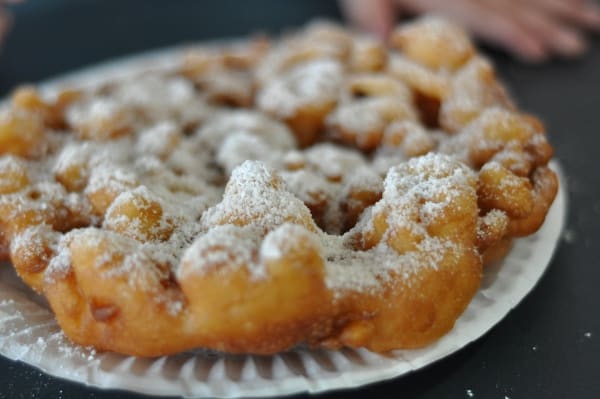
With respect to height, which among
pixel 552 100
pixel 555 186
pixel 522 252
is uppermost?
pixel 555 186

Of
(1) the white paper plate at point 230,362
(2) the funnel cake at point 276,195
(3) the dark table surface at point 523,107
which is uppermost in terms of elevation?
(2) the funnel cake at point 276,195

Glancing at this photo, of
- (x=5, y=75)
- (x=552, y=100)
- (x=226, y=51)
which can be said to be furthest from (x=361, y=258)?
(x=5, y=75)

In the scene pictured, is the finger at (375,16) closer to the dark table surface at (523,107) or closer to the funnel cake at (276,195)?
the dark table surface at (523,107)

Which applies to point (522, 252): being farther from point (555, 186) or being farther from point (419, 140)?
point (419, 140)

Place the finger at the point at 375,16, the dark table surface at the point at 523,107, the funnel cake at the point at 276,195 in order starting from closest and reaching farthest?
the funnel cake at the point at 276,195 < the dark table surface at the point at 523,107 < the finger at the point at 375,16

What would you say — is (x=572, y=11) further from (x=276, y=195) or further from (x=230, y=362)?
(x=230, y=362)

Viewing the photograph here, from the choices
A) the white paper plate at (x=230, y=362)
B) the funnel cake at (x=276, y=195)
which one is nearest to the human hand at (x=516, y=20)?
the funnel cake at (x=276, y=195)

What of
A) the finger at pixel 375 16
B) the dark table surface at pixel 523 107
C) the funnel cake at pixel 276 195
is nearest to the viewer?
the funnel cake at pixel 276 195
